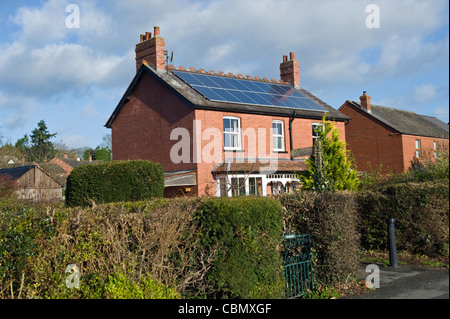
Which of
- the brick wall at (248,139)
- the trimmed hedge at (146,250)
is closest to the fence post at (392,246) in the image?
the trimmed hedge at (146,250)

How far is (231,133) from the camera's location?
22.6 meters

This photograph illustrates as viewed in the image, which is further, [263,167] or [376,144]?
[376,144]

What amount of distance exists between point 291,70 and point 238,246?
24842 mm

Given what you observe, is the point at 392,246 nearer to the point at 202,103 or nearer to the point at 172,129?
the point at 202,103

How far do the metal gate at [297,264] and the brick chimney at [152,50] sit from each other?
1811cm

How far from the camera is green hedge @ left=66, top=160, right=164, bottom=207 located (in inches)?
591

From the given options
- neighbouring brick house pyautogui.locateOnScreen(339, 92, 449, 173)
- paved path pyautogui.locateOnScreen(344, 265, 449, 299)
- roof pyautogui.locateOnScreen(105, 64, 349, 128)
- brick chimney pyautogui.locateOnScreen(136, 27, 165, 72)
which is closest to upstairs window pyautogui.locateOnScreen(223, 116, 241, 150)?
roof pyautogui.locateOnScreen(105, 64, 349, 128)

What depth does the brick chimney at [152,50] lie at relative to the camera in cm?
2441

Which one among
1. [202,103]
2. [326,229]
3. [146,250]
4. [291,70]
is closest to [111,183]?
[202,103]

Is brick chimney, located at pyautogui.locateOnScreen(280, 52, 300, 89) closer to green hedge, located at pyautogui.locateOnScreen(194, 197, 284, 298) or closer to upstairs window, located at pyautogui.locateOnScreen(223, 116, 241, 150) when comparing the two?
upstairs window, located at pyautogui.locateOnScreen(223, 116, 241, 150)

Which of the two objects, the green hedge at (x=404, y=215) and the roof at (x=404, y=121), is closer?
the green hedge at (x=404, y=215)

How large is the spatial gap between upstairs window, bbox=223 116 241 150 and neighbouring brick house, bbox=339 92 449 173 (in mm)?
15106

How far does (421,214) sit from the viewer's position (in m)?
10.3
